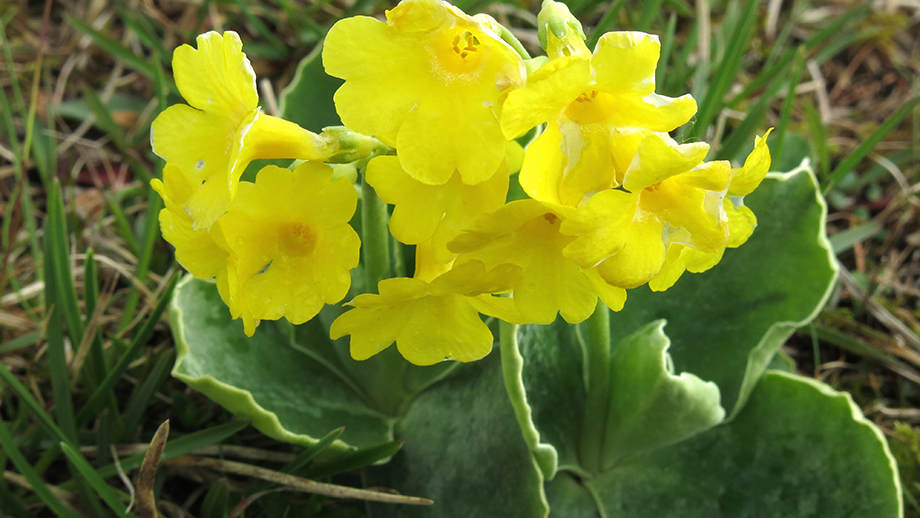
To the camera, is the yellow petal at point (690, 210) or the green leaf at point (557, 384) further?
the green leaf at point (557, 384)

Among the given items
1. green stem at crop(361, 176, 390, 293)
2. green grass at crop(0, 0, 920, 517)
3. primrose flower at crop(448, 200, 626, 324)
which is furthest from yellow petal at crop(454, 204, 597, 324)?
green grass at crop(0, 0, 920, 517)

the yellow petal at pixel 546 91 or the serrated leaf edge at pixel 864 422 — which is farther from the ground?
the yellow petal at pixel 546 91

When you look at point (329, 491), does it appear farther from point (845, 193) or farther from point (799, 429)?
point (845, 193)

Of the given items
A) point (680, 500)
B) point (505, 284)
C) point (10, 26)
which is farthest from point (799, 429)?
point (10, 26)

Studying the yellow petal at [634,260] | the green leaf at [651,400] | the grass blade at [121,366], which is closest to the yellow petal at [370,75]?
the yellow petal at [634,260]

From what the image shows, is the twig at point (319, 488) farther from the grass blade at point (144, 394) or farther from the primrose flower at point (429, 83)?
the primrose flower at point (429, 83)

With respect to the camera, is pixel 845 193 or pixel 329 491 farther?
pixel 845 193
